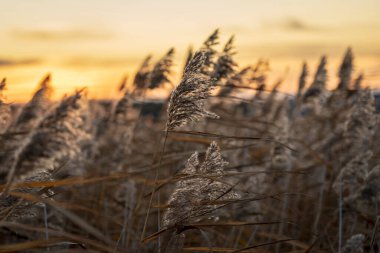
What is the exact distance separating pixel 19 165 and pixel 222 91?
418 cm

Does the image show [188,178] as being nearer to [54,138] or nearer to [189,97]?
[189,97]

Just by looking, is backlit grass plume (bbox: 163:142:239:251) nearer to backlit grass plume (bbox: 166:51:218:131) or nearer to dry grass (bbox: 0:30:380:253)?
dry grass (bbox: 0:30:380:253)

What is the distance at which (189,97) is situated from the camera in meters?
2.13

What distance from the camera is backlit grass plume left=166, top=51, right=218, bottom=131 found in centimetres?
212

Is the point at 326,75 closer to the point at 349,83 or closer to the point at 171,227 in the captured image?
the point at 349,83

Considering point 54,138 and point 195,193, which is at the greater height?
point 54,138

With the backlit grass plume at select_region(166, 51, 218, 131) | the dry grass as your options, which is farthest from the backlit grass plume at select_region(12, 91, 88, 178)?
the backlit grass plume at select_region(166, 51, 218, 131)

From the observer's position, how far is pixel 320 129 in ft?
25.8

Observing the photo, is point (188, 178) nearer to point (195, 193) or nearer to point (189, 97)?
point (195, 193)

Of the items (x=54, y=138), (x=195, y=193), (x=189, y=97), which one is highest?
(x=189, y=97)

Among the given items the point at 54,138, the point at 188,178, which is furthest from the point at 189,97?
the point at 54,138

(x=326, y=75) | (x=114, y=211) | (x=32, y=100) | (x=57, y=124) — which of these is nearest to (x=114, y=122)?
(x=114, y=211)

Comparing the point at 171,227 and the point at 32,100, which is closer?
the point at 171,227

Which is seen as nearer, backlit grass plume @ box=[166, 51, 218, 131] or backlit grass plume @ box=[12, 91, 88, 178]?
backlit grass plume @ box=[12, 91, 88, 178]
